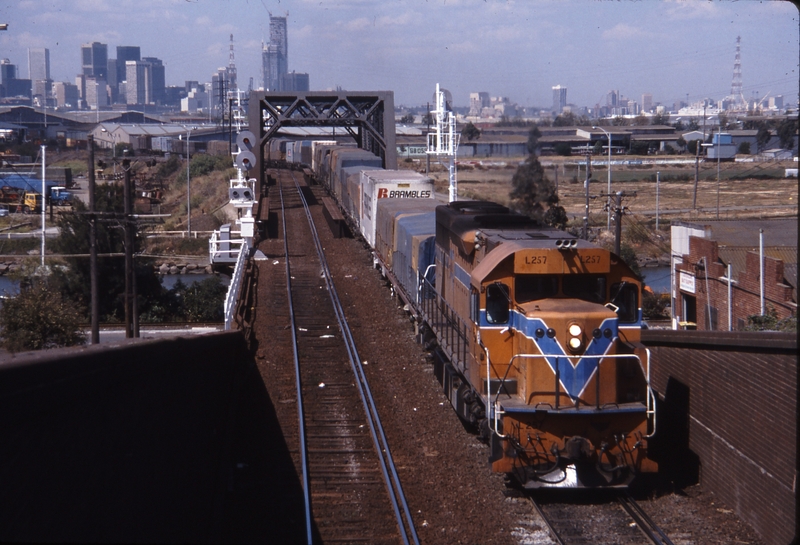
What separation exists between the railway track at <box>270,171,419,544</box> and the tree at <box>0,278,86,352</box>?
9.41 metres

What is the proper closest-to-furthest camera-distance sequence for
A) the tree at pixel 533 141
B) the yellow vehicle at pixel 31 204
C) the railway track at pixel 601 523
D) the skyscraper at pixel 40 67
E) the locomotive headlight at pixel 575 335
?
1. the railway track at pixel 601 523
2. the locomotive headlight at pixel 575 335
3. the tree at pixel 533 141
4. the yellow vehicle at pixel 31 204
5. the skyscraper at pixel 40 67

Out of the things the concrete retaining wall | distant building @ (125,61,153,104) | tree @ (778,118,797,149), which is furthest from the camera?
distant building @ (125,61,153,104)

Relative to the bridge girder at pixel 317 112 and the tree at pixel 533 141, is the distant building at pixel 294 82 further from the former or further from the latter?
the tree at pixel 533 141

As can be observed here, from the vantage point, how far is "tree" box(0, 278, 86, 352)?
25.1m

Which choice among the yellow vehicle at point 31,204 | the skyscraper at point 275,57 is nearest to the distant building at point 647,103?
the yellow vehicle at point 31,204

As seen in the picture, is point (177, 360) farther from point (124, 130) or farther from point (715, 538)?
point (124, 130)

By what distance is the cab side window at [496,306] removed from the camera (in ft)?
33.6

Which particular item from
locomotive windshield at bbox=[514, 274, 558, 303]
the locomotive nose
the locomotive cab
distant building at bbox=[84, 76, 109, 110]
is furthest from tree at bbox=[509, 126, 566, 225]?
distant building at bbox=[84, 76, 109, 110]

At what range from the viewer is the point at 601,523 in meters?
9.28

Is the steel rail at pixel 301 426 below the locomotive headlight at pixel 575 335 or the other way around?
below

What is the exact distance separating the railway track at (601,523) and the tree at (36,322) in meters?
20.5

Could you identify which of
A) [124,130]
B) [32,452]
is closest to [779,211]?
[32,452]

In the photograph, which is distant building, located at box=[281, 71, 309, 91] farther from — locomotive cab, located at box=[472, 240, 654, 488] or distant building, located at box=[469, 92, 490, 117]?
locomotive cab, located at box=[472, 240, 654, 488]

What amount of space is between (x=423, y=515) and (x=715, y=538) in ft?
11.2
